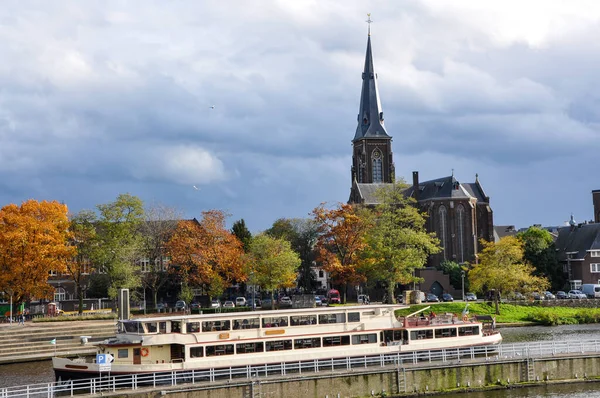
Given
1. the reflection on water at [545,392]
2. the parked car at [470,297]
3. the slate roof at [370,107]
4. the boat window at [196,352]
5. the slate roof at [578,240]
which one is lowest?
the reflection on water at [545,392]

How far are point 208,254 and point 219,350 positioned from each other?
171 feet

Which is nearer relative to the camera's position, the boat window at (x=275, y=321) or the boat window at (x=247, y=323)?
the boat window at (x=247, y=323)

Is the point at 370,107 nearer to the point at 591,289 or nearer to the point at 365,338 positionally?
the point at 591,289

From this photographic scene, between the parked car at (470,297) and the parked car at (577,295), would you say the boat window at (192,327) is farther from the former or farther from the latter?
the parked car at (577,295)

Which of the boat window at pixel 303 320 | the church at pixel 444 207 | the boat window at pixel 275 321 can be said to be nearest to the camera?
the boat window at pixel 275 321

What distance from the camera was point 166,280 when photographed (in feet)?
367

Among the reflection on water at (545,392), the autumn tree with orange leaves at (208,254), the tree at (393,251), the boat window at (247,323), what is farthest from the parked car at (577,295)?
the boat window at (247,323)

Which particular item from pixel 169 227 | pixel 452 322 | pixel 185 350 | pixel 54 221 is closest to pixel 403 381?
pixel 452 322

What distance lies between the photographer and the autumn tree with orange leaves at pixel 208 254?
328 feet

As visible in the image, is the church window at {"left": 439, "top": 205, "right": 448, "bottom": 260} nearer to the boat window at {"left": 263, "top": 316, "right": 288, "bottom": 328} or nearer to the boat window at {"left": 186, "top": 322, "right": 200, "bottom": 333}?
the boat window at {"left": 263, "top": 316, "right": 288, "bottom": 328}

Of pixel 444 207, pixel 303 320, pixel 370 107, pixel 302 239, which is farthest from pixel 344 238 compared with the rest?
pixel 370 107

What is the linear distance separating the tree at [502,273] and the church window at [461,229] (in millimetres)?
39841

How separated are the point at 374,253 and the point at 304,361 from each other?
50.7 meters

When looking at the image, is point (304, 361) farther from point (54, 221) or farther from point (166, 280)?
point (166, 280)
